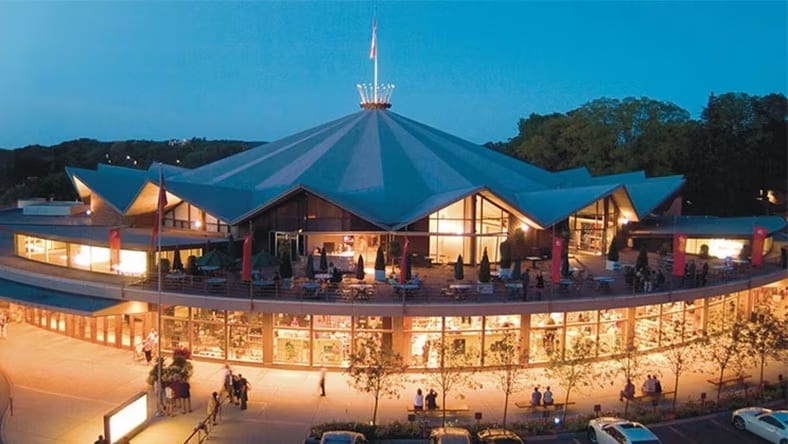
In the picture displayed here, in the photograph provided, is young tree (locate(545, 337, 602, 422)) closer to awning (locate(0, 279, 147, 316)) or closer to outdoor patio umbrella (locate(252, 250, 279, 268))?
outdoor patio umbrella (locate(252, 250, 279, 268))

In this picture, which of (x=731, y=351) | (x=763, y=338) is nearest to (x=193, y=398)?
(x=731, y=351)

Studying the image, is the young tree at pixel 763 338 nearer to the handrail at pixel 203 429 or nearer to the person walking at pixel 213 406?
the person walking at pixel 213 406

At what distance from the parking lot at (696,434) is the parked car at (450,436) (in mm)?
2879

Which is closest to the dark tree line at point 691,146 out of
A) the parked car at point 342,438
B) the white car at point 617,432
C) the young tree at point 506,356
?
the young tree at point 506,356

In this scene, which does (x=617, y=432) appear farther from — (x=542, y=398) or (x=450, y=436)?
(x=450, y=436)

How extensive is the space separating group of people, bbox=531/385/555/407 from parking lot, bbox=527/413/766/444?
1736 mm

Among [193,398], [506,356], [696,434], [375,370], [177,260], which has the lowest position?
[696,434]

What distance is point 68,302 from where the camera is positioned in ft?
89.7

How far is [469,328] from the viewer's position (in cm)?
2614

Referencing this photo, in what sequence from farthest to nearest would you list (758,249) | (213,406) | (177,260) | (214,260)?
(758,249) < (177,260) < (214,260) < (213,406)

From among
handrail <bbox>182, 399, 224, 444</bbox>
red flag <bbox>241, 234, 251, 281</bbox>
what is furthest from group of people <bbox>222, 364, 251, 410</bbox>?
red flag <bbox>241, 234, 251, 281</bbox>

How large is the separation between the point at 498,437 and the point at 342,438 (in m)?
4.46

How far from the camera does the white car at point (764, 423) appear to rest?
1950 centimetres

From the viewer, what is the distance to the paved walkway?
1966cm
